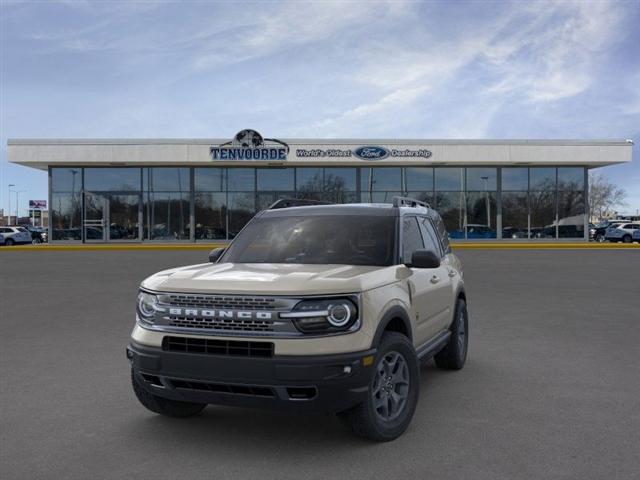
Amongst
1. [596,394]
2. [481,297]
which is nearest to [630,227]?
[481,297]

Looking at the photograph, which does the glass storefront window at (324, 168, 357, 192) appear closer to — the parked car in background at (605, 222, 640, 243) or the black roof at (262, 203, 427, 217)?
the parked car in background at (605, 222, 640, 243)

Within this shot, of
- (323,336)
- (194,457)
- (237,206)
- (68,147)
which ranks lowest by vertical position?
(194,457)

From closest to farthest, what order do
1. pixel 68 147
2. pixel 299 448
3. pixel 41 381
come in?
pixel 299 448, pixel 41 381, pixel 68 147

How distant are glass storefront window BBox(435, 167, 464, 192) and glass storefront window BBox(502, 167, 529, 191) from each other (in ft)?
9.28

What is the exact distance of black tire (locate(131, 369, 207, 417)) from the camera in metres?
4.66

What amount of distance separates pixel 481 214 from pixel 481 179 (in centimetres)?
228

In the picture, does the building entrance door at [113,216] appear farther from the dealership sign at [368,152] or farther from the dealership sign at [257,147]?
the dealership sign at [368,152]

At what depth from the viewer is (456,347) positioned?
643cm

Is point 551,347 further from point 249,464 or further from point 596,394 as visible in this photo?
point 249,464

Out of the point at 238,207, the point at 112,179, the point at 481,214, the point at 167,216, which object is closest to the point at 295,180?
the point at 238,207

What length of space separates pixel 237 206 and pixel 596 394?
111ft

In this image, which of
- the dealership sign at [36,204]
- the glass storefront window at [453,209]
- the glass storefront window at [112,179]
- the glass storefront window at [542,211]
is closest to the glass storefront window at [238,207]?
the glass storefront window at [112,179]

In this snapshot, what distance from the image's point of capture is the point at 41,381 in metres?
6.07

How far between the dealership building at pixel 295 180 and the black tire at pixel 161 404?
31806 millimetres
